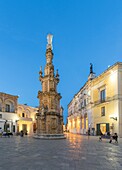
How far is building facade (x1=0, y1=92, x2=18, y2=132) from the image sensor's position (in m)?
37.6

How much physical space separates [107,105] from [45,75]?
12342mm

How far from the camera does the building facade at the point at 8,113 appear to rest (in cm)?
3759

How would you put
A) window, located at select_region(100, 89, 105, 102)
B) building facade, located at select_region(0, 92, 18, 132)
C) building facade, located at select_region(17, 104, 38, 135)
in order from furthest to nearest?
building facade, located at select_region(17, 104, 38, 135) → building facade, located at select_region(0, 92, 18, 132) → window, located at select_region(100, 89, 105, 102)

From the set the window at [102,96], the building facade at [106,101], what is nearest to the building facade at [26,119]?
the building facade at [106,101]

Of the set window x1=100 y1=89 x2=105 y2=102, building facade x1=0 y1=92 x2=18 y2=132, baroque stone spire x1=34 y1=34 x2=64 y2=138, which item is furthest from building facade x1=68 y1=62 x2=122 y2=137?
building facade x1=0 y1=92 x2=18 y2=132

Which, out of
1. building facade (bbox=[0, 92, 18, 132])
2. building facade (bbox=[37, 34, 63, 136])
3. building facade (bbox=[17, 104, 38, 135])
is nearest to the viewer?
building facade (bbox=[37, 34, 63, 136])

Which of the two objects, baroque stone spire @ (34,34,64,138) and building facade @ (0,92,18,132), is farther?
building facade @ (0,92,18,132)

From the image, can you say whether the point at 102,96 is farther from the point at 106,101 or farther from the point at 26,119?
the point at 26,119

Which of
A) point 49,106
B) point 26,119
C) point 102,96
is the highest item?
point 102,96

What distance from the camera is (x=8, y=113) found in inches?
1535

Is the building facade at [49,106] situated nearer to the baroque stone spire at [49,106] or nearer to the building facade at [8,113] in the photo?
the baroque stone spire at [49,106]

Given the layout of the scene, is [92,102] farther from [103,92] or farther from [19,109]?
[19,109]

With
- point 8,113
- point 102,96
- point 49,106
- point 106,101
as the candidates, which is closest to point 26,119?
point 8,113

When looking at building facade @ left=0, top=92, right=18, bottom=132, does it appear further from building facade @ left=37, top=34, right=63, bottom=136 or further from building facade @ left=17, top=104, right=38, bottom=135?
building facade @ left=37, top=34, right=63, bottom=136
